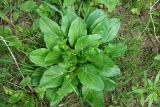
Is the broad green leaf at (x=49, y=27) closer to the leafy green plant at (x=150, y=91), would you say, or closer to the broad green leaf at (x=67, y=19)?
the broad green leaf at (x=67, y=19)

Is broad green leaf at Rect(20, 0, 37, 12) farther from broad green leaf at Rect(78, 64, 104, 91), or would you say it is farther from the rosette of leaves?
broad green leaf at Rect(78, 64, 104, 91)

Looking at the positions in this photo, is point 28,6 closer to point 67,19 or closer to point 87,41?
point 67,19

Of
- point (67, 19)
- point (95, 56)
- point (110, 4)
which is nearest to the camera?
point (95, 56)

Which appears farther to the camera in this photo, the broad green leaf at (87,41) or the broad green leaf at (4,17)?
the broad green leaf at (4,17)

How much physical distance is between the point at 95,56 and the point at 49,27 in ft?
1.34

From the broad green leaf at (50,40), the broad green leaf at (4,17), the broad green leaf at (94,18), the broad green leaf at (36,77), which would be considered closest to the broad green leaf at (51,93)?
the broad green leaf at (36,77)

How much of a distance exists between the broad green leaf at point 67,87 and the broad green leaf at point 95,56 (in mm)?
214

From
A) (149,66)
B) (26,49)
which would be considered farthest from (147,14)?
(26,49)

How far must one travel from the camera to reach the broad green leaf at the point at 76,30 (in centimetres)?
242

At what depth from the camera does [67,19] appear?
2479 mm

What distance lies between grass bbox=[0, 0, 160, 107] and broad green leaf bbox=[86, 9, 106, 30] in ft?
0.86

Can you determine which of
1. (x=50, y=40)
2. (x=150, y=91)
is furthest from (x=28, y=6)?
(x=150, y=91)

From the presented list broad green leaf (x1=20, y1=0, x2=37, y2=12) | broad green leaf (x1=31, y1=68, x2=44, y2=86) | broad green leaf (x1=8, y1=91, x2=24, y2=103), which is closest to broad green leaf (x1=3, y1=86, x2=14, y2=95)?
broad green leaf (x1=8, y1=91, x2=24, y2=103)

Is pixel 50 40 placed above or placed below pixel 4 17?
below
